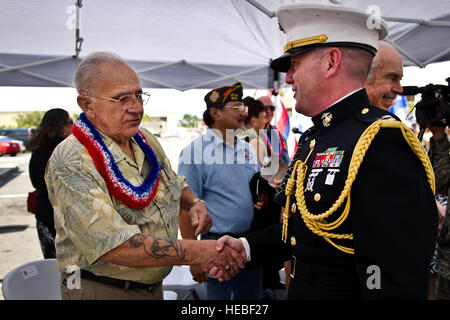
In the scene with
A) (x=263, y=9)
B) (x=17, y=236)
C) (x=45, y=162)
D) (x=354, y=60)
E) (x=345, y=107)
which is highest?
(x=263, y=9)

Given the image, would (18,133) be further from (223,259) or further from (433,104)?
(433,104)

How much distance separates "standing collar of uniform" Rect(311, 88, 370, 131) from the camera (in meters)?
1.50

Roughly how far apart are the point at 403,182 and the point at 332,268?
44 cm

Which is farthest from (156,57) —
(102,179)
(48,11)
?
(102,179)

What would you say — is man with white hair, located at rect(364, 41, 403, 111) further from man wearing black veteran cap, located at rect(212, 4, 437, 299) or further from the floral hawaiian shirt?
the floral hawaiian shirt

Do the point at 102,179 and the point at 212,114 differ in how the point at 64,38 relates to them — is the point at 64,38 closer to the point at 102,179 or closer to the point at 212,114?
the point at 212,114

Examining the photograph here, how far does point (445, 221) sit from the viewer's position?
2.67 meters

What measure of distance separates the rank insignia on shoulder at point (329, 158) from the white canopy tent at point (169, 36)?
2.66 metres

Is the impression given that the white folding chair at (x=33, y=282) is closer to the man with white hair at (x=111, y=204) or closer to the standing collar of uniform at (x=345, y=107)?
the man with white hair at (x=111, y=204)

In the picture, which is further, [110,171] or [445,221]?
[445,221]

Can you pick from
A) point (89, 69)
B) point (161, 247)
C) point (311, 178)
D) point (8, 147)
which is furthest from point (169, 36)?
point (8, 147)

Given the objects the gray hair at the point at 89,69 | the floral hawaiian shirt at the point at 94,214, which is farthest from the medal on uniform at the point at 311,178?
the gray hair at the point at 89,69

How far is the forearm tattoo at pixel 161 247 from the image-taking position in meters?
1.61

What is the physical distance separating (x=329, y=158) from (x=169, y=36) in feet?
13.4
